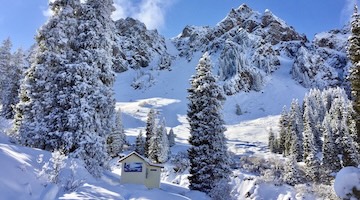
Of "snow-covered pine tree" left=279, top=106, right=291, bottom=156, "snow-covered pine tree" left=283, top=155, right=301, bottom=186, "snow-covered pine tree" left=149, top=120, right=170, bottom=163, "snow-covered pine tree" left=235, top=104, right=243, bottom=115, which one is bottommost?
"snow-covered pine tree" left=283, top=155, right=301, bottom=186

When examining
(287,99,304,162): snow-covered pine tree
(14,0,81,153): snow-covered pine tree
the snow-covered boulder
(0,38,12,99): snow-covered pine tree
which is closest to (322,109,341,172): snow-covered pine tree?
(287,99,304,162): snow-covered pine tree

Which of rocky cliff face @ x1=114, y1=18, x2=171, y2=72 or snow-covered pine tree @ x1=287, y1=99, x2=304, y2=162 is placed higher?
rocky cliff face @ x1=114, y1=18, x2=171, y2=72

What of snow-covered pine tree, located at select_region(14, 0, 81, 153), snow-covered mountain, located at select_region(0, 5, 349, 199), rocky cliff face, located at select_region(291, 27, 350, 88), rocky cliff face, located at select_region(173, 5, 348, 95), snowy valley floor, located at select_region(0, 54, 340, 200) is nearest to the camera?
snowy valley floor, located at select_region(0, 54, 340, 200)

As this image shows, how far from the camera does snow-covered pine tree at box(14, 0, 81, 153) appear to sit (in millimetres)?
17469

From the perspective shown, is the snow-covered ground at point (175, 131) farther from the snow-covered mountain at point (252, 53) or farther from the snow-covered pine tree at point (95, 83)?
the snow-covered mountain at point (252, 53)

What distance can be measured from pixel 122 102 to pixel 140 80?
29.8m

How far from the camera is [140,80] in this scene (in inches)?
6137

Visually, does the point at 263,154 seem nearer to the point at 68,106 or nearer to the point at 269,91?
the point at 68,106

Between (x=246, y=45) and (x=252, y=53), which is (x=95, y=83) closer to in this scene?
(x=252, y=53)

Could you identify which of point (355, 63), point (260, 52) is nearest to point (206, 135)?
point (355, 63)

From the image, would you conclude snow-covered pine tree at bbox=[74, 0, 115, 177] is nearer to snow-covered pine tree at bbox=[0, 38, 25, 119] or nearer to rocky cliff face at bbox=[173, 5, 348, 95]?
snow-covered pine tree at bbox=[0, 38, 25, 119]

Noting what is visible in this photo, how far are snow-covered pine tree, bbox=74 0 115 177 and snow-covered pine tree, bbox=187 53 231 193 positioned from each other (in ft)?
28.3

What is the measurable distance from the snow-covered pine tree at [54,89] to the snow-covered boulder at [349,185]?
1336 cm

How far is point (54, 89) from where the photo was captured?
18.2m
